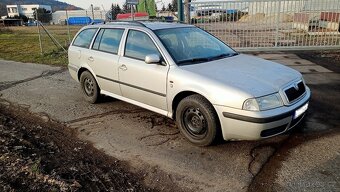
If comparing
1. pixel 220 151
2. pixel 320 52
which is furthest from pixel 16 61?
pixel 320 52

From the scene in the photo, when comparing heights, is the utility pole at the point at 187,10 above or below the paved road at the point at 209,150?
above

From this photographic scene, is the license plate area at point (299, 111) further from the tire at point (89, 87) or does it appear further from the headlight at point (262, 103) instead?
the tire at point (89, 87)

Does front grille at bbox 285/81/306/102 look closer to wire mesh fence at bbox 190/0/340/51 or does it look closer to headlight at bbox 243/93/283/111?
headlight at bbox 243/93/283/111

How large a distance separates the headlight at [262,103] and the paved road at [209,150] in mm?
669

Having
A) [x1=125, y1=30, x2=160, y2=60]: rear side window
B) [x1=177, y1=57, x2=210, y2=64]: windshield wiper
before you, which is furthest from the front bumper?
[x1=125, y1=30, x2=160, y2=60]: rear side window

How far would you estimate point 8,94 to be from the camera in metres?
7.16

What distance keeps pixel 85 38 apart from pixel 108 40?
0.87m

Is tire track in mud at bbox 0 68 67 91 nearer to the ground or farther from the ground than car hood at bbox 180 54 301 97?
nearer to the ground

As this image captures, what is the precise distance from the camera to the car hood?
12.1 feet

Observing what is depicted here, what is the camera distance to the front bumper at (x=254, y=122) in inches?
140

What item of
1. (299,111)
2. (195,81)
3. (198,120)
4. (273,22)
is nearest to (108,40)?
(195,81)

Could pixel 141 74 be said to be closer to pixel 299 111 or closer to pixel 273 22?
pixel 299 111

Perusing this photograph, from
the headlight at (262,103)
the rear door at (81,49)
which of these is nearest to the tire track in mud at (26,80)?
the rear door at (81,49)

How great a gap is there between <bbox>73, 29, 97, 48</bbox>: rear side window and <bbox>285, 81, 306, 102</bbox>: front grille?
3.73 metres
